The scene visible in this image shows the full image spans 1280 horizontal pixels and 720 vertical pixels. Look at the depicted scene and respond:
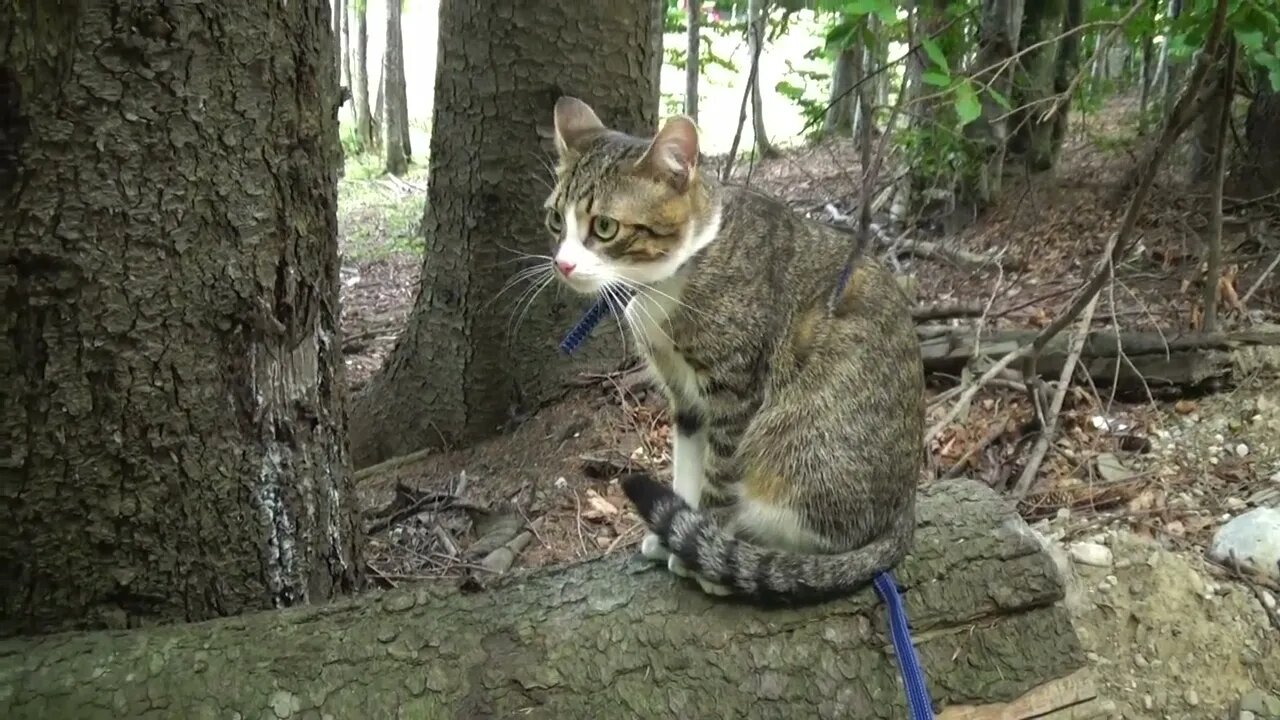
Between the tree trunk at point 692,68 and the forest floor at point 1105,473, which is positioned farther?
the tree trunk at point 692,68

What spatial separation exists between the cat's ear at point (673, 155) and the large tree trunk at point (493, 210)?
136cm

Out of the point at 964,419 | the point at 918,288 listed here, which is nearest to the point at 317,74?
the point at 964,419

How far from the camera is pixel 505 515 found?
11.5 ft

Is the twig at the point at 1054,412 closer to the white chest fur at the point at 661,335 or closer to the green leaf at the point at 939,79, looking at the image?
the green leaf at the point at 939,79

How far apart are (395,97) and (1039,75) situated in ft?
42.0

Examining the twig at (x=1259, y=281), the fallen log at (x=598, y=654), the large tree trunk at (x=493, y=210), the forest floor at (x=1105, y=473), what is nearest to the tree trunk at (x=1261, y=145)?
the forest floor at (x=1105, y=473)

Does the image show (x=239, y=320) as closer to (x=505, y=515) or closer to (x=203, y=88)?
(x=203, y=88)

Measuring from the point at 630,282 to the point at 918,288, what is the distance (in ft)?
11.3

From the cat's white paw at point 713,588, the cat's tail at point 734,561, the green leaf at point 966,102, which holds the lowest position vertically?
the cat's white paw at point 713,588

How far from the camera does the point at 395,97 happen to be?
53.7 feet

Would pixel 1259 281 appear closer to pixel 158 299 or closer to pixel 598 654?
pixel 598 654

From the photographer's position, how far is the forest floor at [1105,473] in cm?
276

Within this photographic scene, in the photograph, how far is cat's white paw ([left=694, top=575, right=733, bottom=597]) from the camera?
2.11 m

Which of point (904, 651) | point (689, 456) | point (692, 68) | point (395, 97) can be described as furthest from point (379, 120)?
point (904, 651)
